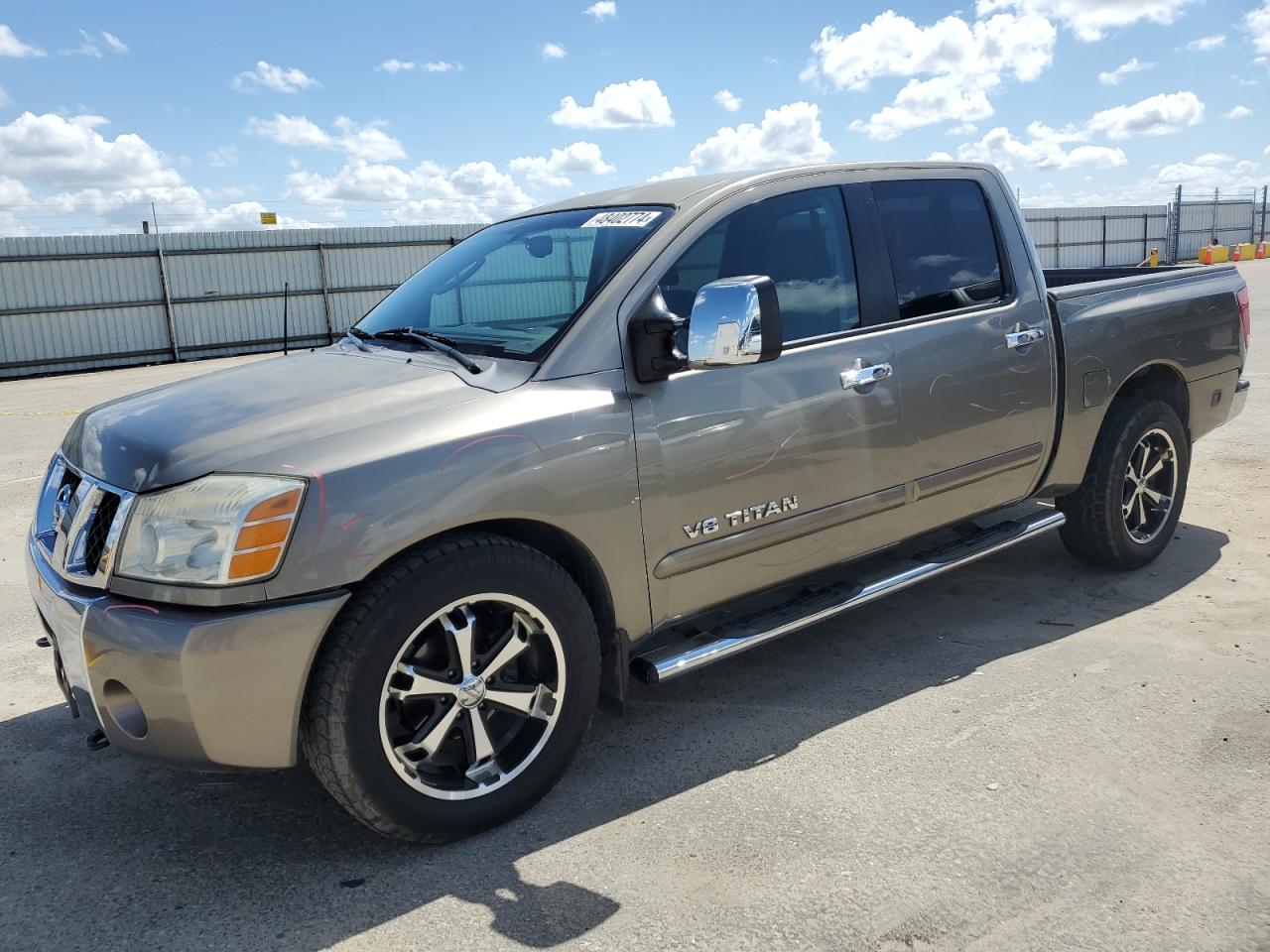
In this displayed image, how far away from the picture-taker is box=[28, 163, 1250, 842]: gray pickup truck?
8.21ft

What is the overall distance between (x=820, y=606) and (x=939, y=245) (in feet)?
4.96

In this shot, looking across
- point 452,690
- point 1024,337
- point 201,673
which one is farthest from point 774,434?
point 201,673

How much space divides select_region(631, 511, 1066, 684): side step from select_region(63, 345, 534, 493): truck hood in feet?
3.17

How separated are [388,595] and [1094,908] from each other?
1840mm

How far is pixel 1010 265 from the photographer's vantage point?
4199mm

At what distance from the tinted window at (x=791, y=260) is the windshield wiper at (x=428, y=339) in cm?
66

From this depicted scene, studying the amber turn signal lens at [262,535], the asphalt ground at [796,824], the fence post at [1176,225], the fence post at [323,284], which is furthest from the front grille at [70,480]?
the fence post at [1176,225]

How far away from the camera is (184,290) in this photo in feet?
73.1

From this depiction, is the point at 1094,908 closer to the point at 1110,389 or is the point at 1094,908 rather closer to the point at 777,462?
the point at 777,462

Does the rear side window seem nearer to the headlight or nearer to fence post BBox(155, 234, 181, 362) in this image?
the headlight

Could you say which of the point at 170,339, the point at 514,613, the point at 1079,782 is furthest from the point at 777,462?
the point at 170,339

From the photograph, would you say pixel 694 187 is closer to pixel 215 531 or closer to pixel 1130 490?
pixel 215 531

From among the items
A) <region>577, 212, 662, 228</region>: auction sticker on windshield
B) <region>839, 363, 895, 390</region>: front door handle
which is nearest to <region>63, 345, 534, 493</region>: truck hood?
<region>577, 212, 662, 228</region>: auction sticker on windshield

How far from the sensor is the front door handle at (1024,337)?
4.04 metres
